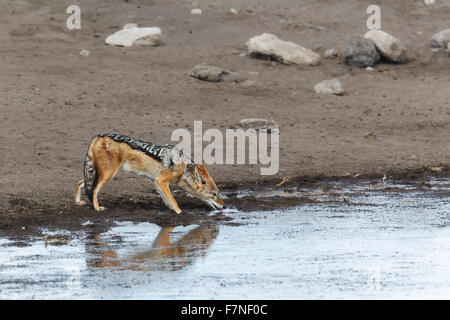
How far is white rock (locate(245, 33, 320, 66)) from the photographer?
21.9 metres

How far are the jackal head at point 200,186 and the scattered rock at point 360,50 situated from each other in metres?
9.71

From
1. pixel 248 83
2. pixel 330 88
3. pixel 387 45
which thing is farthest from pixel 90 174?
pixel 387 45

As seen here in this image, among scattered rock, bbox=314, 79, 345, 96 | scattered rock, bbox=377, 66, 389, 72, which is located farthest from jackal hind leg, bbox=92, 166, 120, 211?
scattered rock, bbox=377, 66, 389, 72

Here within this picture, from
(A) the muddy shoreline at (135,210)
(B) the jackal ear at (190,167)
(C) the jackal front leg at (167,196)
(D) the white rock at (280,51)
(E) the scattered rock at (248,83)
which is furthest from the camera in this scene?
(D) the white rock at (280,51)

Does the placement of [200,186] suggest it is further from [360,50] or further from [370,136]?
[360,50]

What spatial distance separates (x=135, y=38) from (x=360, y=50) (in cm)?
503

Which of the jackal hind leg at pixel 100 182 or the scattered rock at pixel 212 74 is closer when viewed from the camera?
the jackal hind leg at pixel 100 182

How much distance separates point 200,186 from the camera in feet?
42.6

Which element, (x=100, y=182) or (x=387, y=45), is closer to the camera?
(x=100, y=182)

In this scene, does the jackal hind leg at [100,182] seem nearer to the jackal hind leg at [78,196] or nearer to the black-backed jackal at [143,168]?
the black-backed jackal at [143,168]

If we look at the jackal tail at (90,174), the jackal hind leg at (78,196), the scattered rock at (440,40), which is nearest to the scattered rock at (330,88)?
the scattered rock at (440,40)

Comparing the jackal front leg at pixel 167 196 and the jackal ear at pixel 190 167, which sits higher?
the jackal ear at pixel 190 167

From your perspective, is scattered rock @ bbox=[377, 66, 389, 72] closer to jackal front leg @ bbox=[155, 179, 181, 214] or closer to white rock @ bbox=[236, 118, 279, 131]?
white rock @ bbox=[236, 118, 279, 131]

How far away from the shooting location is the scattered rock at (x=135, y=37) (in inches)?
869
